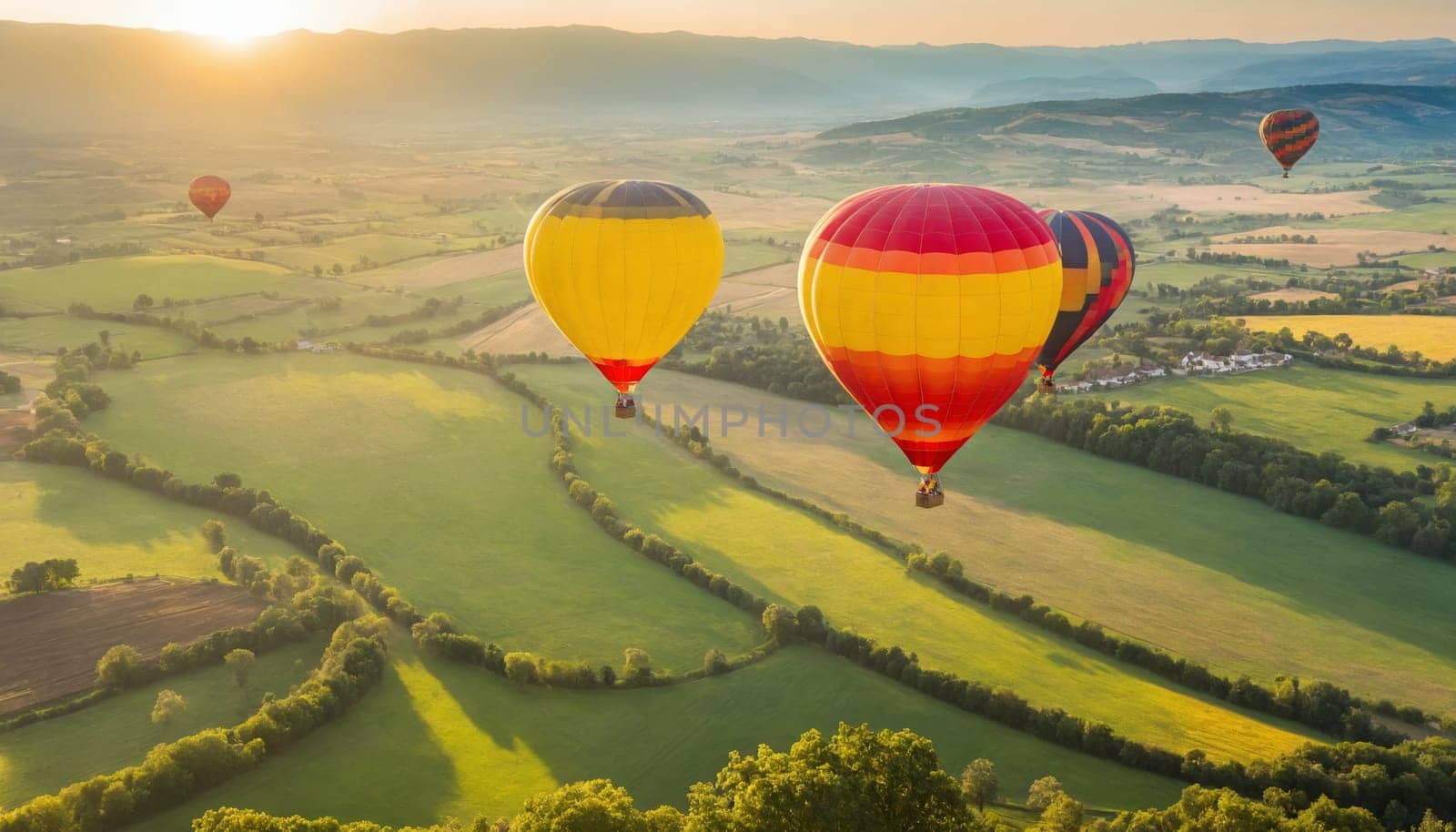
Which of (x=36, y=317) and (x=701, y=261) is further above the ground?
(x=701, y=261)

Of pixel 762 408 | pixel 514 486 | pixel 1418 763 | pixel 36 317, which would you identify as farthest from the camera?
pixel 36 317

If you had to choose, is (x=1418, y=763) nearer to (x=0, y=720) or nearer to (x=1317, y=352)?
(x=0, y=720)

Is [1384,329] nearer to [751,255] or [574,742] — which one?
[751,255]

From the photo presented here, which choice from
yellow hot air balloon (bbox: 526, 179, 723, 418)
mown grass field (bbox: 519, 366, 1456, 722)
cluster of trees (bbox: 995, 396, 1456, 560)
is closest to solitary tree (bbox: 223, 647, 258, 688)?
yellow hot air balloon (bbox: 526, 179, 723, 418)

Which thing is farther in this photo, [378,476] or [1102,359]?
[1102,359]

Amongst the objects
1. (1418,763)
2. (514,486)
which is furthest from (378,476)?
(1418,763)

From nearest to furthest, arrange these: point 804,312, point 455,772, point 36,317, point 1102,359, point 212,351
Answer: point 804,312 → point 455,772 → point 1102,359 → point 212,351 → point 36,317

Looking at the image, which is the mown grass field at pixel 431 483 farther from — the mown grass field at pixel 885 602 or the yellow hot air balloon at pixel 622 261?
the yellow hot air balloon at pixel 622 261
